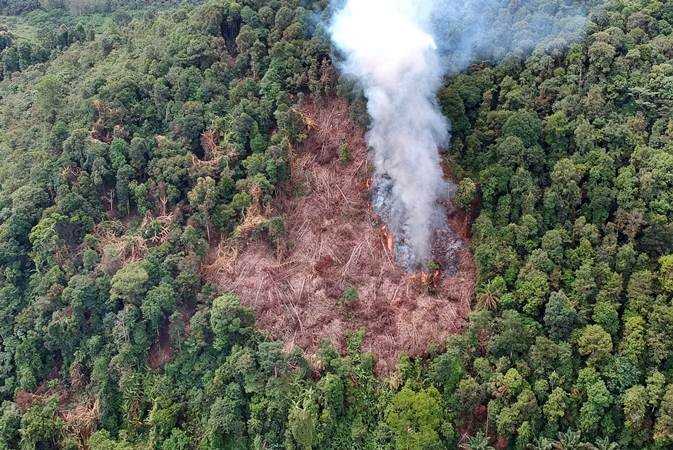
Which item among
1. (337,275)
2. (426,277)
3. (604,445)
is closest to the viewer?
(604,445)

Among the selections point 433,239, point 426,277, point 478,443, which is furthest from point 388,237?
point 478,443

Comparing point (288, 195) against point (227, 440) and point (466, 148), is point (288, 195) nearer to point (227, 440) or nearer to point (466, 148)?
point (466, 148)

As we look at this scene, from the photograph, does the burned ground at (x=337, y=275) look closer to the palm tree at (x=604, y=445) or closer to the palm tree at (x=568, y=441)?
the palm tree at (x=568, y=441)

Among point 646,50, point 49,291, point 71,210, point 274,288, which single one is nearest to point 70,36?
point 71,210

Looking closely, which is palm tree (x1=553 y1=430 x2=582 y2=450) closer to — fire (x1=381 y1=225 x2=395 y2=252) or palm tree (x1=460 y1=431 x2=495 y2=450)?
palm tree (x1=460 y1=431 x2=495 y2=450)

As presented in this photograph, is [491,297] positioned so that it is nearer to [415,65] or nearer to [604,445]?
[604,445]

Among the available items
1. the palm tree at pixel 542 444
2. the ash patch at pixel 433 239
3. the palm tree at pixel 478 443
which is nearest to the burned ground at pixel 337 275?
the ash patch at pixel 433 239

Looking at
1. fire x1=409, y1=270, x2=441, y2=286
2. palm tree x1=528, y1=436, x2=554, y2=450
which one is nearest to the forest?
palm tree x1=528, y1=436, x2=554, y2=450

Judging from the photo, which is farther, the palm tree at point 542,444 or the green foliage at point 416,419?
the green foliage at point 416,419
